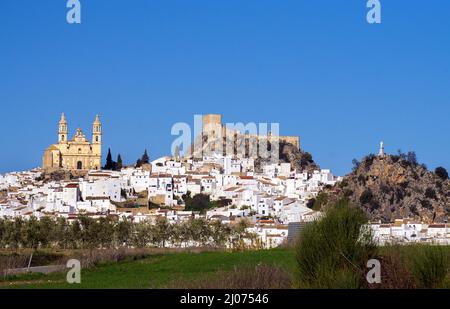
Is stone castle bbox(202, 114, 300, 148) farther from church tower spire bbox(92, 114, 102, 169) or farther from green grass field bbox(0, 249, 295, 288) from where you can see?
green grass field bbox(0, 249, 295, 288)

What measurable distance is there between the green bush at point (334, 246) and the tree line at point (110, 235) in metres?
Result: 28.2

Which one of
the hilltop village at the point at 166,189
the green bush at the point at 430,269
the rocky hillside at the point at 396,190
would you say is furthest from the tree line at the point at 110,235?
the green bush at the point at 430,269

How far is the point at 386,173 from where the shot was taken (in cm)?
7606

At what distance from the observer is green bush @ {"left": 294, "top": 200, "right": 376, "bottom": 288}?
41.7 feet

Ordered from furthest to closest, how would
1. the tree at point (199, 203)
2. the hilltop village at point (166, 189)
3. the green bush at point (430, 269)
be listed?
the tree at point (199, 203) → the hilltop village at point (166, 189) → the green bush at point (430, 269)

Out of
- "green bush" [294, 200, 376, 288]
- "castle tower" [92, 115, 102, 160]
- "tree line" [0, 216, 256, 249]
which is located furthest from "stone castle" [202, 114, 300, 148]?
"green bush" [294, 200, 376, 288]

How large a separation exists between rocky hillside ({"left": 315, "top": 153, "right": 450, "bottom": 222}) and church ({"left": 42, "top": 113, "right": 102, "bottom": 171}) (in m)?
48.0

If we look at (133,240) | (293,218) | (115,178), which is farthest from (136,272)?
(115,178)

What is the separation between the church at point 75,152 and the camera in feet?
379

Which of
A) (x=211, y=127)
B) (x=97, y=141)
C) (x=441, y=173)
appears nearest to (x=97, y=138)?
(x=97, y=141)

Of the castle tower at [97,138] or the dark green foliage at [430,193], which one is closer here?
the dark green foliage at [430,193]

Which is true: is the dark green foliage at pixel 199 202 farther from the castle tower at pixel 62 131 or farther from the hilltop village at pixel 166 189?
the castle tower at pixel 62 131

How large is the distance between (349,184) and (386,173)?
11.0ft
